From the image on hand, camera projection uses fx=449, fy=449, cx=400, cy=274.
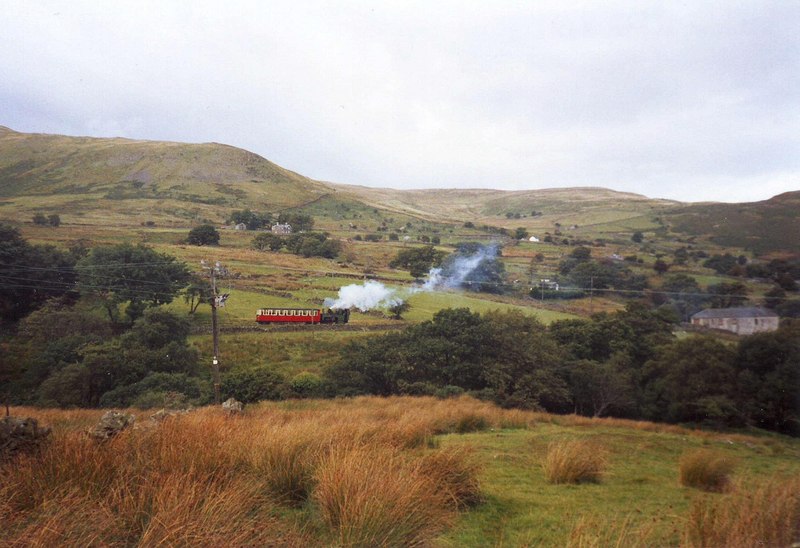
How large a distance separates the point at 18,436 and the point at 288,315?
1285 inches

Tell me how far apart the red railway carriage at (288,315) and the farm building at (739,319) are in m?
29.9

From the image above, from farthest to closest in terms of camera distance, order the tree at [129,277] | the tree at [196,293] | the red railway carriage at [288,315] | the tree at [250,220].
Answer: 1. the tree at [250,220]
2. the tree at [196,293]
3. the red railway carriage at [288,315]
4. the tree at [129,277]

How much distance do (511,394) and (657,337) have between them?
1647cm

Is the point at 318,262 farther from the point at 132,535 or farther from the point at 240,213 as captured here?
the point at 132,535

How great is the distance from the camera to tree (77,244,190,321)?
110 ft

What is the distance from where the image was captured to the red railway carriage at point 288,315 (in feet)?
118

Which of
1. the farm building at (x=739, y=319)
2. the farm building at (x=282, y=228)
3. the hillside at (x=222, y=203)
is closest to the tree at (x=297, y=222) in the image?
the farm building at (x=282, y=228)

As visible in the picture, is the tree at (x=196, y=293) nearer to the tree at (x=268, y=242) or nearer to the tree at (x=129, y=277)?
the tree at (x=129, y=277)

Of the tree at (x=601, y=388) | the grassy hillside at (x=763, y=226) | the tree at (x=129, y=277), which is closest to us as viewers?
the grassy hillside at (x=763, y=226)

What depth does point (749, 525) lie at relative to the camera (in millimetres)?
3256

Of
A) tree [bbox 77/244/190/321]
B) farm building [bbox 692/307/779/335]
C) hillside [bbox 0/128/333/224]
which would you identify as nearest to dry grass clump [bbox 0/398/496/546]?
farm building [bbox 692/307/779/335]

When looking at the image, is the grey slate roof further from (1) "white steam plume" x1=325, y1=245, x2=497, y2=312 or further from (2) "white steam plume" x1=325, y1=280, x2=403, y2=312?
→ (2) "white steam plume" x1=325, y1=280, x2=403, y2=312

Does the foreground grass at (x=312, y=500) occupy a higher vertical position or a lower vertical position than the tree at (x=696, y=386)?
higher

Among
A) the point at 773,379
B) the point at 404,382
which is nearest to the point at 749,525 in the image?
the point at 404,382
